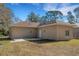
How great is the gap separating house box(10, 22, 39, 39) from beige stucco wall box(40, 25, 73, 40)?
30 cm

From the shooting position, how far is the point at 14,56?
26.1 feet

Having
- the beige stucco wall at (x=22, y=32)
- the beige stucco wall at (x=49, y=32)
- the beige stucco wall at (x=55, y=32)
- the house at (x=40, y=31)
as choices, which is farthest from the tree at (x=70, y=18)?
the beige stucco wall at (x=22, y=32)

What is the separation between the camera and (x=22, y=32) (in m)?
8.51

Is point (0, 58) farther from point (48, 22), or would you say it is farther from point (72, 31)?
point (72, 31)

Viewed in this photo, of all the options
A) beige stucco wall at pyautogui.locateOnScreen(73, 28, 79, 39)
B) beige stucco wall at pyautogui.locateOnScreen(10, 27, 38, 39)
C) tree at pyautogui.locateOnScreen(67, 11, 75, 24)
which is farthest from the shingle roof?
beige stucco wall at pyautogui.locateOnScreen(73, 28, 79, 39)

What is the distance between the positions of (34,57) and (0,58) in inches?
39.7

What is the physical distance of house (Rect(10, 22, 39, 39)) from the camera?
831 centimetres

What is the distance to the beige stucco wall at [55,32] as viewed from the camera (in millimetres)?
8516

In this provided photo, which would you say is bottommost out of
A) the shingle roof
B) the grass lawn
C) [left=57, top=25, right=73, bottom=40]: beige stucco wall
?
the grass lawn

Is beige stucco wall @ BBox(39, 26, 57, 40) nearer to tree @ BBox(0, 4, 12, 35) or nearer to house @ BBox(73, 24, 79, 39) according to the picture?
house @ BBox(73, 24, 79, 39)

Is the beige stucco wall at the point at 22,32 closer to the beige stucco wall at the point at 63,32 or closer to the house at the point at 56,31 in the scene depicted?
the house at the point at 56,31

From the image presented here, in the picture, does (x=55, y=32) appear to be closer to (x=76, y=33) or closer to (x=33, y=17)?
(x=76, y=33)

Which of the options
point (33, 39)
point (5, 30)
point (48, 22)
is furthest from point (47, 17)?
point (5, 30)

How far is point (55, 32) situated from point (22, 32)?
1.13 m
